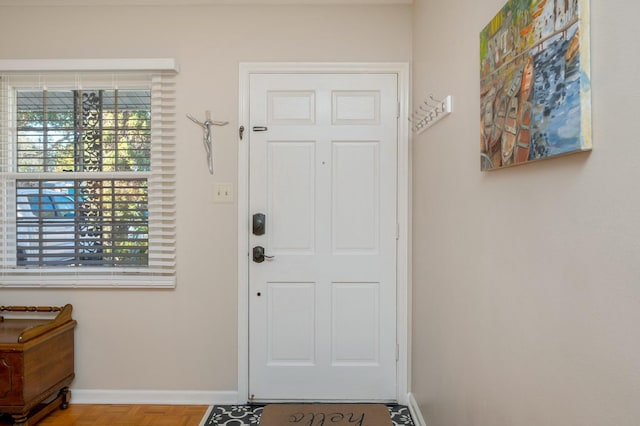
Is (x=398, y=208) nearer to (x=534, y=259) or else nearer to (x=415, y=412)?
(x=415, y=412)

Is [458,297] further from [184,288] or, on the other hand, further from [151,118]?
[151,118]

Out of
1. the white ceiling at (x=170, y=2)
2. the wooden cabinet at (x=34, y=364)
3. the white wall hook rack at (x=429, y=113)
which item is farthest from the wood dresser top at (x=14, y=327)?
the white wall hook rack at (x=429, y=113)

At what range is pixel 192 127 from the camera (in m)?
2.53

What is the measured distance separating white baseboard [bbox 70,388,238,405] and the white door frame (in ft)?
0.46

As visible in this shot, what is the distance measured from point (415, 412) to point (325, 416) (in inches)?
36.4

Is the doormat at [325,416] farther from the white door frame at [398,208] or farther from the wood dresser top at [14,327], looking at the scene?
the wood dresser top at [14,327]

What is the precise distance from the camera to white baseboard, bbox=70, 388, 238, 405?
8.30ft

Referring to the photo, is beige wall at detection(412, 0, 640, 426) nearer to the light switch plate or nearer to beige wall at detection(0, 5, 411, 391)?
beige wall at detection(0, 5, 411, 391)

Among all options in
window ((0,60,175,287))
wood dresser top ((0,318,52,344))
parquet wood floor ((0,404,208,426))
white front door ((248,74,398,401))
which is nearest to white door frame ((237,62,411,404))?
white front door ((248,74,398,401))

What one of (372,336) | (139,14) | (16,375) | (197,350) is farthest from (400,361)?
(139,14)

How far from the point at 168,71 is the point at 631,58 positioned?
7.94 feet

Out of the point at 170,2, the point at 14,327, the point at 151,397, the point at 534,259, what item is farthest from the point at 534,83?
the point at 14,327

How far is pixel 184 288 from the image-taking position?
255cm

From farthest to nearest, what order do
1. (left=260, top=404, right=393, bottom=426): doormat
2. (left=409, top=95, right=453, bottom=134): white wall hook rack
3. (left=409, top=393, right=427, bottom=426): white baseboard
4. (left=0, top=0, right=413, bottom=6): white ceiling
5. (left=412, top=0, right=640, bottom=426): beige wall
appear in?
(left=0, top=0, right=413, bottom=6): white ceiling, (left=409, top=393, right=427, bottom=426): white baseboard, (left=409, top=95, right=453, bottom=134): white wall hook rack, (left=260, top=404, right=393, bottom=426): doormat, (left=412, top=0, right=640, bottom=426): beige wall
